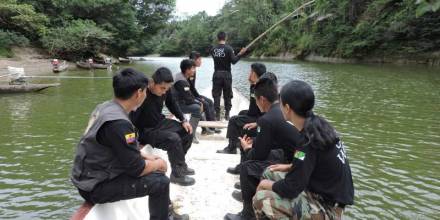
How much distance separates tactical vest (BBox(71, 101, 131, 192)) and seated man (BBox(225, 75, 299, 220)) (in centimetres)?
121

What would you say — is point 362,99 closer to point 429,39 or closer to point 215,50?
point 215,50

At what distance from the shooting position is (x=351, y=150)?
7.28 meters

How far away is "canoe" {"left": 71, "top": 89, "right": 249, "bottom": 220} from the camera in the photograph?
10.1 ft

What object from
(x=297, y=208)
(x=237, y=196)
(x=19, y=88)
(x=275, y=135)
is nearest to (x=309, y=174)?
(x=297, y=208)

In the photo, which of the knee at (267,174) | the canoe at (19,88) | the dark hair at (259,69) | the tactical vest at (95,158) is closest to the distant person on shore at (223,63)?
the dark hair at (259,69)

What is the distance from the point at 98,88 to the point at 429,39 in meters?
25.3

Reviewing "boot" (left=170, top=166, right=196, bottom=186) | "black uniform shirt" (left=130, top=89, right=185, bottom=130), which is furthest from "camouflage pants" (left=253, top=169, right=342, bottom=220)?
"black uniform shirt" (left=130, top=89, right=185, bottom=130)

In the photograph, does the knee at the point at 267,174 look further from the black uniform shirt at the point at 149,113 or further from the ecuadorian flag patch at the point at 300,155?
the black uniform shirt at the point at 149,113

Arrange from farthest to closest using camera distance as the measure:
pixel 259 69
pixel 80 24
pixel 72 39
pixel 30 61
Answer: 1. pixel 80 24
2. pixel 72 39
3. pixel 30 61
4. pixel 259 69

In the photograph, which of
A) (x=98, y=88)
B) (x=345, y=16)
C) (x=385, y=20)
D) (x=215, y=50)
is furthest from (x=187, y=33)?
(x=215, y=50)

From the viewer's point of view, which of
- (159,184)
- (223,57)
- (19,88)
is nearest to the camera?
(159,184)

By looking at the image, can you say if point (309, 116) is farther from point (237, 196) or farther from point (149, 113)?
point (149, 113)

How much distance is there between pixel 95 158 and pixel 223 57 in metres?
5.41

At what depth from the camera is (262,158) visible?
359 centimetres
